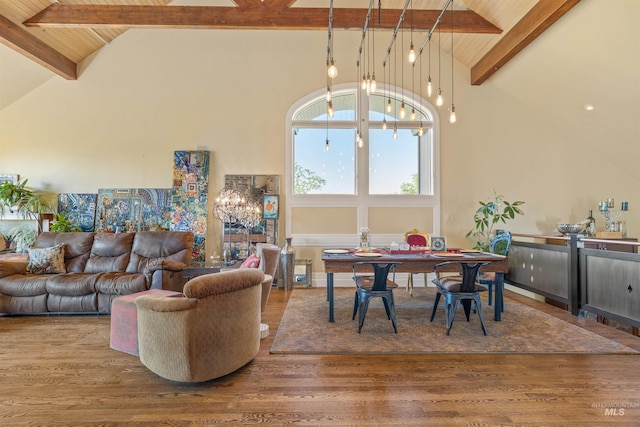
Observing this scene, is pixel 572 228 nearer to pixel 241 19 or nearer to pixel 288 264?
pixel 288 264

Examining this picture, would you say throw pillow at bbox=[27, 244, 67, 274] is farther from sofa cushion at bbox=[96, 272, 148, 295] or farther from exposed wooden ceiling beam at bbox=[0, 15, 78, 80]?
exposed wooden ceiling beam at bbox=[0, 15, 78, 80]

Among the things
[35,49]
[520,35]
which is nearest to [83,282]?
[35,49]

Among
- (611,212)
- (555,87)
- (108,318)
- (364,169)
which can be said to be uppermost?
(555,87)

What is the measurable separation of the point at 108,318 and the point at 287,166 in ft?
11.1

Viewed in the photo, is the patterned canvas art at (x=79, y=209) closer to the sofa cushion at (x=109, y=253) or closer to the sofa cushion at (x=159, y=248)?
the sofa cushion at (x=109, y=253)

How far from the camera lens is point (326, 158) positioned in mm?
5836

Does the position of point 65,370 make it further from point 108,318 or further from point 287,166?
point 287,166

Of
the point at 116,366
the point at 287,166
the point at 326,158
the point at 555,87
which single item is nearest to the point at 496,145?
the point at 555,87

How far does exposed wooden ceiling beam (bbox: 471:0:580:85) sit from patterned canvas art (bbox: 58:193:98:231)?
6980 mm

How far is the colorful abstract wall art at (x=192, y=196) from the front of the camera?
5.50 meters

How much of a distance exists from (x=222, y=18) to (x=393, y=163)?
3.56 m

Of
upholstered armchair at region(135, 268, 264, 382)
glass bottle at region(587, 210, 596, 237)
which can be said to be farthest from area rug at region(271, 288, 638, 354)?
glass bottle at region(587, 210, 596, 237)

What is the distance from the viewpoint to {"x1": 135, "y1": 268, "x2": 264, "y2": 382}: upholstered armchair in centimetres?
219

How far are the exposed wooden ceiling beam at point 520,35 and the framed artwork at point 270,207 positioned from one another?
4107 mm
